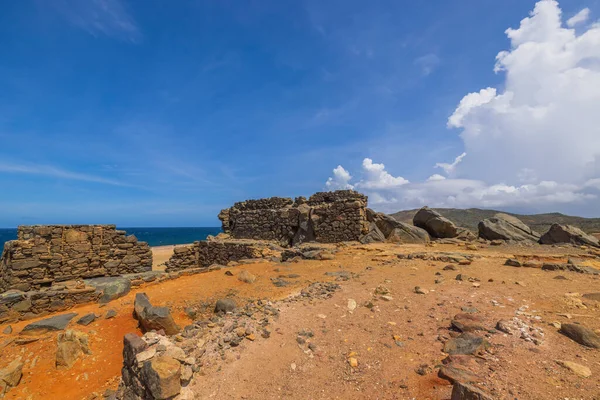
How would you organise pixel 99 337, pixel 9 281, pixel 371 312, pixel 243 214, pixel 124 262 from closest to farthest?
pixel 371 312 < pixel 99 337 < pixel 9 281 < pixel 124 262 < pixel 243 214

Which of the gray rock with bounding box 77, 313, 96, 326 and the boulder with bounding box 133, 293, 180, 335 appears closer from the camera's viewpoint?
the boulder with bounding box 133, 293, 180, 335

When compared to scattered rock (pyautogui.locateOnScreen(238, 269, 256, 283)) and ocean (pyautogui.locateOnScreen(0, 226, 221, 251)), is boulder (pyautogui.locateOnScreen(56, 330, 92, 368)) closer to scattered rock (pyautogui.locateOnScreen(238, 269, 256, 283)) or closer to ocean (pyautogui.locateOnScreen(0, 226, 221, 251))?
scattered rock (pyautogui.locateOnScreen(238, 269, 256, 283))

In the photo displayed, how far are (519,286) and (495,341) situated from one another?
3757 millimetres

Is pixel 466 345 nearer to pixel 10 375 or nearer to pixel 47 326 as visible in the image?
pixel 10 375

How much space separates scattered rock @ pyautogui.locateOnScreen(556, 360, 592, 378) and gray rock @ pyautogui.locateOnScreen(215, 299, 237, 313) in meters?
5.75

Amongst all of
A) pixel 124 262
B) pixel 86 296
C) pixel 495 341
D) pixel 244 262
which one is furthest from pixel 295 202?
pixel 495 341

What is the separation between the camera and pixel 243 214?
21.7m

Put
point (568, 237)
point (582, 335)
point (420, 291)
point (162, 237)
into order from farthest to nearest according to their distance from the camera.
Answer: point (162, 237) → point (568, 237) → point (420, 291) → point (582, 335)

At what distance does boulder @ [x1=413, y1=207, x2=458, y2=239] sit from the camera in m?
17.3

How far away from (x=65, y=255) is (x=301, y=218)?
39.5 ft

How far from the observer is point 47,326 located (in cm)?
649

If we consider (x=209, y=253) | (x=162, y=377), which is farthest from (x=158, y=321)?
A: (x=209, y=253)

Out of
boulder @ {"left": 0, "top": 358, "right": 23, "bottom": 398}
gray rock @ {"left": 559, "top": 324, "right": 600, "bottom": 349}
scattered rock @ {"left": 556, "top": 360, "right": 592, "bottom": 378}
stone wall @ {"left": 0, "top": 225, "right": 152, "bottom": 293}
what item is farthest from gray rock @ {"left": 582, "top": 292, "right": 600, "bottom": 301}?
stone wall @ {"left": 0, "top": 225, "right": 152, "bottom": 293}

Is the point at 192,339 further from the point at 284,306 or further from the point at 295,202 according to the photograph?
the point at 295,202
